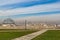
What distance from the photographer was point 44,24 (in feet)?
118

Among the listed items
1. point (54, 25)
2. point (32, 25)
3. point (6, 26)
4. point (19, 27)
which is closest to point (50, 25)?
point (54, 25)

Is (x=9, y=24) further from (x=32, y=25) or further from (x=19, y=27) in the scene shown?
(x=32, y=25)

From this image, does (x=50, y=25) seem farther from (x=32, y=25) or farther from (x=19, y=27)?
(x=19, y=27)

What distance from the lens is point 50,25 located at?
1411 inches

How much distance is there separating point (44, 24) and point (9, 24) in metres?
7.58

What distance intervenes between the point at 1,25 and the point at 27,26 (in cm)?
554

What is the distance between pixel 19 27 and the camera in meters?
35.2

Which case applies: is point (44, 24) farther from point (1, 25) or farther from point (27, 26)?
point (1, 25)

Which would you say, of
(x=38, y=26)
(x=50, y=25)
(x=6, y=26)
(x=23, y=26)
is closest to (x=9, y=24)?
(x=6, y=26)

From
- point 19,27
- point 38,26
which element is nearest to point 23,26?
point 19,27

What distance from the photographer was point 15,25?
35.0 m

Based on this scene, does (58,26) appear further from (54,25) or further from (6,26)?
(6,26)

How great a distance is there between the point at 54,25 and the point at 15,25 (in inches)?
330

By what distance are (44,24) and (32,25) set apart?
110 inches
